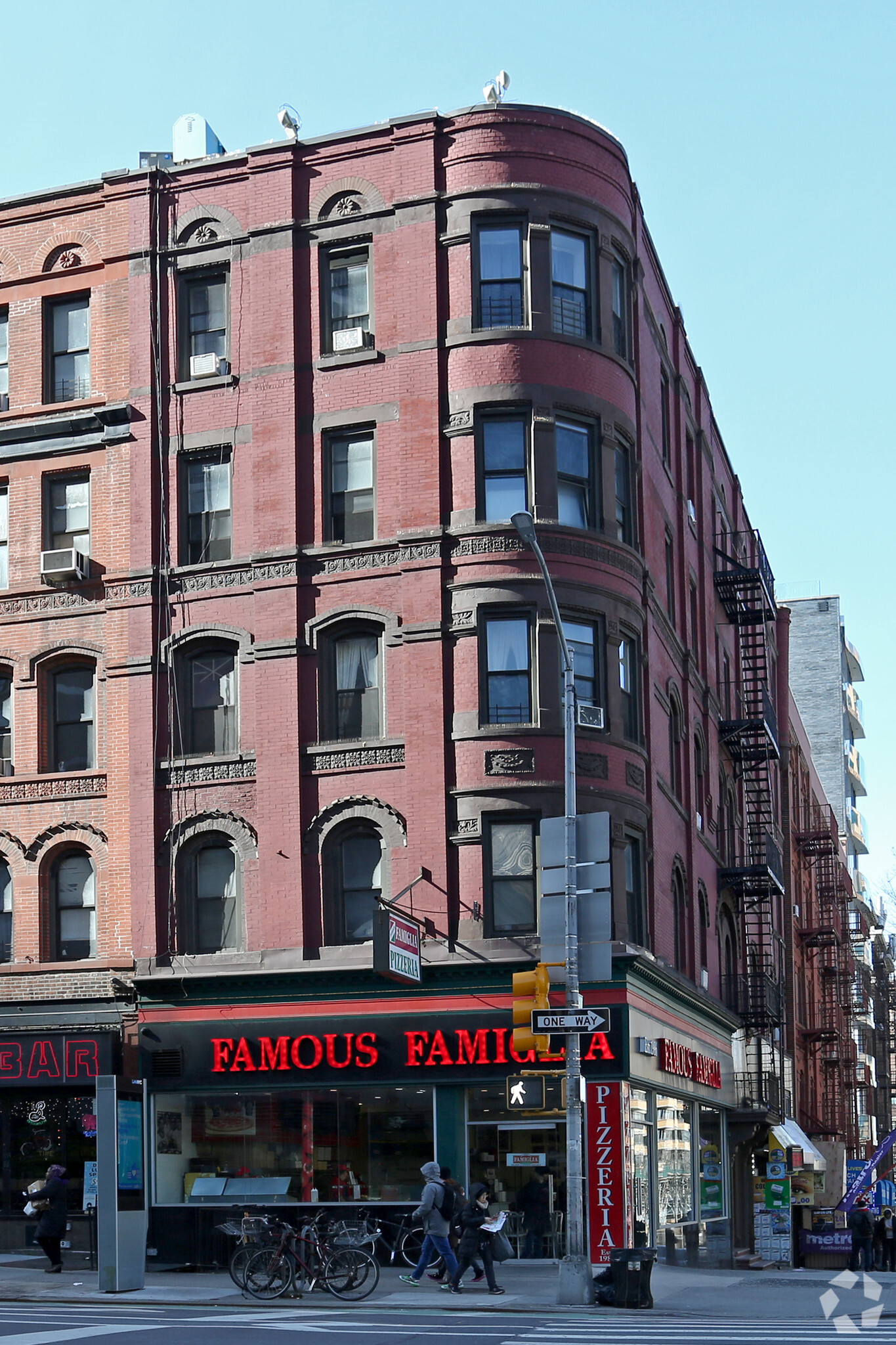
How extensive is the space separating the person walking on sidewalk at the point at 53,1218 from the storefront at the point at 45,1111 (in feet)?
9.94

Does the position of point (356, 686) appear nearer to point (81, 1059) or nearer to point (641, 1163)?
point (81, 1059)

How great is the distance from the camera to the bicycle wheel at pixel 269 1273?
23.3 meters

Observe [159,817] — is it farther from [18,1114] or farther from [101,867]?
[18,1114]

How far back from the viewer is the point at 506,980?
2944 cm

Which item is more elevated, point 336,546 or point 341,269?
point 341,269

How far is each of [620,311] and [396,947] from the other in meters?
14.0

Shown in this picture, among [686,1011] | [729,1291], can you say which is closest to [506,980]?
[729,1291]

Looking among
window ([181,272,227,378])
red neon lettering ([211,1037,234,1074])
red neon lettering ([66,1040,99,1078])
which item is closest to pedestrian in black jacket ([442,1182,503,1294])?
red neon lettering ([211,1037,234,1074])

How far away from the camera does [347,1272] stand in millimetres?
23391

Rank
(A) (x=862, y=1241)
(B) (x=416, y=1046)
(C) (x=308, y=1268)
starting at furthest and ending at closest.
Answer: (A) (x=862, y=1241) → (B) (x=416, y=1046) → (C) (x=308, y=1268)

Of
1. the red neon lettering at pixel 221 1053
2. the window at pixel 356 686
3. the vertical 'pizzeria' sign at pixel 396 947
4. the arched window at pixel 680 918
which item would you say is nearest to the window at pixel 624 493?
the window at pixel 356 686

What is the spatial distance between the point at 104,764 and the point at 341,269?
10.8 m

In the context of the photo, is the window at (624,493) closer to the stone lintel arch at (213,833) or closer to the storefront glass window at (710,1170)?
the stone lintel arch at (213,833)

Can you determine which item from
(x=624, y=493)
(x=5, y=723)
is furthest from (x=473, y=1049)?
(x=5, y=723)
